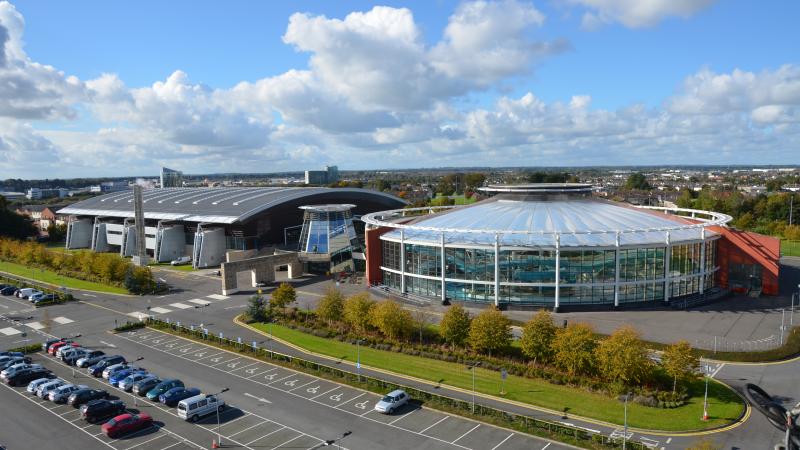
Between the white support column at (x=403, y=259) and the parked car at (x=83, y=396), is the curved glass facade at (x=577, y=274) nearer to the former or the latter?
the white support column at (x=403, y=259)

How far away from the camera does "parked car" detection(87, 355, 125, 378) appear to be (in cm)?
4053

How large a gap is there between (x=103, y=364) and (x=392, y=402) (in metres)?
23.4

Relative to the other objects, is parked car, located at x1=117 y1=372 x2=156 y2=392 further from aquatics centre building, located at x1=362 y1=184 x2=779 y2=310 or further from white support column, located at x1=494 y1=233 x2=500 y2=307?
white support column, located at x1=494 y1=233 x2=500 y2=307

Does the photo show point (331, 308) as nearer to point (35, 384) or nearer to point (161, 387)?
point (161, 387)

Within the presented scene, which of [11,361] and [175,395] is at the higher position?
[175,395]

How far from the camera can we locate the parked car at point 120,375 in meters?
38.3

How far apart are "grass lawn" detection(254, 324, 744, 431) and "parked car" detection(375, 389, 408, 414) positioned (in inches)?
176

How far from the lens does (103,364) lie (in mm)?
41125

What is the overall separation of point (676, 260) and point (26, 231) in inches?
5287

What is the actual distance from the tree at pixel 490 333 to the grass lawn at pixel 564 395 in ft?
6.93

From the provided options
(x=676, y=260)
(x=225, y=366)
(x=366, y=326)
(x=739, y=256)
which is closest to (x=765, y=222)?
(x=739, y=256)

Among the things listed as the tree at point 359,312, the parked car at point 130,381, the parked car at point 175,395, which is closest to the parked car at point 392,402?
the parked car at point 175,395

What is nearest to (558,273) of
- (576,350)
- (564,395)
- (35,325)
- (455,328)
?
(455,328)

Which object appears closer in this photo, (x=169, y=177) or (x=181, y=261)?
(x=181, y=261)
